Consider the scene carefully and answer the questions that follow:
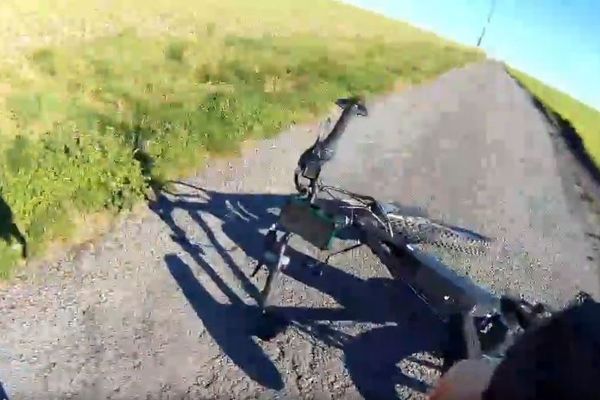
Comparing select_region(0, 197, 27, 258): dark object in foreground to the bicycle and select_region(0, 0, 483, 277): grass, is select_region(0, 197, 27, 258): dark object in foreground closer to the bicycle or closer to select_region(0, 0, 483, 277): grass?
select_region(0, 0, 483, 277): grass

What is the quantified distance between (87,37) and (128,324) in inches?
655

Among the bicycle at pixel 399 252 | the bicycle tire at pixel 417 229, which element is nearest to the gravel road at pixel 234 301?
the bicycle at pixel 399 252

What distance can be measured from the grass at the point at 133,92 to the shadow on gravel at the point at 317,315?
1.07 metres

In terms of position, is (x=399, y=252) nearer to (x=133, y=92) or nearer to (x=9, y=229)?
(x=9, y=229)

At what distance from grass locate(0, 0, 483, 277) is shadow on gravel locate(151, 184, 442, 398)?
1.07m

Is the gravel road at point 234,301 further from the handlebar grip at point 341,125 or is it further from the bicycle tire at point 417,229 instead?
the handlebar grip at point 341,125

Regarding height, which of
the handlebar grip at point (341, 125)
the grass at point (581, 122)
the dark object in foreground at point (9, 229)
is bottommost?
the grass at point (581, 122)

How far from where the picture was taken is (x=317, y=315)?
6953 millimetres

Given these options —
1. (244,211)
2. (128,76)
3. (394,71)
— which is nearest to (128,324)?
(244,211)

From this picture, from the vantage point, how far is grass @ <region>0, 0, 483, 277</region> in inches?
304

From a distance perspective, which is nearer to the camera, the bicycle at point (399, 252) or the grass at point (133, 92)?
the bicycle at point (399, 252)

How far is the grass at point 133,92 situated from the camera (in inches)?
304

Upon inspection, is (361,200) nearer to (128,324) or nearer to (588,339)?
(128,324)

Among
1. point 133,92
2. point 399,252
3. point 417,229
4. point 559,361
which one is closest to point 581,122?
point 133,92
